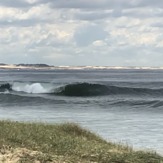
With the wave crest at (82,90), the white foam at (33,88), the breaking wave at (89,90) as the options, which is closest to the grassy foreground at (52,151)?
the wave crest at (82,90)

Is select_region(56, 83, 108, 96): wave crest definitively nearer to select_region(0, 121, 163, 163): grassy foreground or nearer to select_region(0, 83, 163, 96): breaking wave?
select_region(0, 83, 163, 96): breaking wave

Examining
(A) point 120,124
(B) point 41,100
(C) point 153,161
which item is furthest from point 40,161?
(B) point 41,100

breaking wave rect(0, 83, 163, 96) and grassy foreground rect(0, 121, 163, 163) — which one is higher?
grassy foreground rect(0, 121, 163, 163)

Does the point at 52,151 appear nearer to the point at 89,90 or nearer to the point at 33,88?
the point at 89,90

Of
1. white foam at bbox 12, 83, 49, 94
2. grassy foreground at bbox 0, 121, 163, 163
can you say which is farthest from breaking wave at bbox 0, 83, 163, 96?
grassy foreground at bbox 0, 121, 163, 163

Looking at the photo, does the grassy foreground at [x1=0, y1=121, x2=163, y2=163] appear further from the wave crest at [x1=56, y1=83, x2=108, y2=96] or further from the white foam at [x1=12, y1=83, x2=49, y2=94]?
the white foam at [x1=12, y1=83, x2=49, y2=94]

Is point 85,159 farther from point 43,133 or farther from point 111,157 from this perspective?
point 43,133

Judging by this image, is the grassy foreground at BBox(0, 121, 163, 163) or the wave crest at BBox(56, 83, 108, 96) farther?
the wave crest at BBox(56, 83, 108, 96)

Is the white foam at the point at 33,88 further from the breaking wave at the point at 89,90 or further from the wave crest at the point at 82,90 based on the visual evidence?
the wave crest at the point at 82,90

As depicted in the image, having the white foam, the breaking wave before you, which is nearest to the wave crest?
the breaking wave

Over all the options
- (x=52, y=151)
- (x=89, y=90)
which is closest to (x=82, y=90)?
(x=89, y=90)

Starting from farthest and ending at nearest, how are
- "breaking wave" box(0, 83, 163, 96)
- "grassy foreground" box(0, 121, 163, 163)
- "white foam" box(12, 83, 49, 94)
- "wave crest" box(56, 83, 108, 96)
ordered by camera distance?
"white foam" box(12, 83, 49, 94)
"breaking wave" box(0, 83, 163, 96)
"wave crest" box(56, 83, 108, 96)
"grassy foreground" box(0, 121, 163, 163)

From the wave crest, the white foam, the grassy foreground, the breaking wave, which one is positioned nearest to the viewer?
the grassy foreground

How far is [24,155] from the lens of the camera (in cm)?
876
